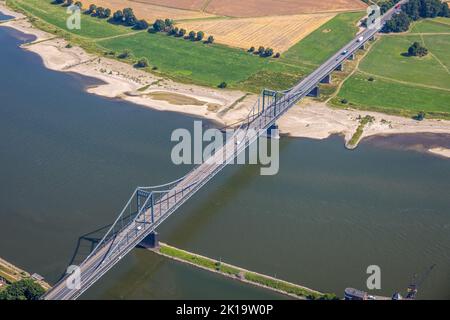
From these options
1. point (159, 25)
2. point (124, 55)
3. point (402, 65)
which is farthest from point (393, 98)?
point (159, 25)

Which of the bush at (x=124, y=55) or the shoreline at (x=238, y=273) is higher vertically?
the bush at (x=124, y=55)

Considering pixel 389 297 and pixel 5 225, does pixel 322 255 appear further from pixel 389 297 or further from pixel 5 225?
pixel 5 225

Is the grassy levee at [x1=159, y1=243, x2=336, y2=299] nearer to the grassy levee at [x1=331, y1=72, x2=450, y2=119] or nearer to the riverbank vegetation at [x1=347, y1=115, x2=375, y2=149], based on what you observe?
the riverbank vegetation at [x1=347, y1=115, x2=375, y2=149]

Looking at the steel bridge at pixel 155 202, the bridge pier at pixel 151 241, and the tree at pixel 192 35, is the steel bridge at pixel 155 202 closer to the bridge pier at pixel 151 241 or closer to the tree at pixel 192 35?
the bridge pier at pixel 151 241

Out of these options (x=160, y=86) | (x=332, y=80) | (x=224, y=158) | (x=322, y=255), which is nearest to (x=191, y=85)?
(x=160, y=86)

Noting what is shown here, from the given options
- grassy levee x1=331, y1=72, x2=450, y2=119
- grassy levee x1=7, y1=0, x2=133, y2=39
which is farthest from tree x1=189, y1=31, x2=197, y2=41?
grassy levee x1=331, y1=72, x2=450, y2=119

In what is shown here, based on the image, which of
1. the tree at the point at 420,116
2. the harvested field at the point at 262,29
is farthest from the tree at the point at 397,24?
Answer: the tree at the point at 420,116

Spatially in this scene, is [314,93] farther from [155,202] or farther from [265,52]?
[155,202]
